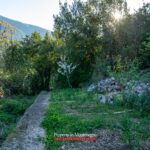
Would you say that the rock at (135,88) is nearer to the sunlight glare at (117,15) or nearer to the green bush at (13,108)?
the green bush at (13,108)

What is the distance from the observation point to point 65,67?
72.4ft

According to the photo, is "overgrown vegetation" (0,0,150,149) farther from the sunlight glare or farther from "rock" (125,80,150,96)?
"rock" (125,80,150,96)

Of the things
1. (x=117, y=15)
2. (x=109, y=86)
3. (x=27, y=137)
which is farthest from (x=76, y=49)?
(x=27, y=137)

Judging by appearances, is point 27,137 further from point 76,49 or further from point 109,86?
point 76,49

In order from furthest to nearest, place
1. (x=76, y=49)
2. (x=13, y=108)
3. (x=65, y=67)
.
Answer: (x=76, y=49) < (x=65, y=67) < (x=13, y=108)

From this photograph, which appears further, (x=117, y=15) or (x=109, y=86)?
(x=117, y=15)

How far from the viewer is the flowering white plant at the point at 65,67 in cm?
2200

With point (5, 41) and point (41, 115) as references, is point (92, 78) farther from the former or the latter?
point (41, 115)

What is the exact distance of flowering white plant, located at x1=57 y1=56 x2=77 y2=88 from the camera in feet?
72.2

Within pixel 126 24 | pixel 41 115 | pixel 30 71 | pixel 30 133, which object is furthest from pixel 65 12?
pixel 30 133

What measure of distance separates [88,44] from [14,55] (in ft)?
20.1

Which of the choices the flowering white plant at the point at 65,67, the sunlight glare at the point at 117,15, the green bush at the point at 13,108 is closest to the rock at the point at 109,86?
the green bush at the point at 13,108

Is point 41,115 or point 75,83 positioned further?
point 75,83

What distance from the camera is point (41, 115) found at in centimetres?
974
